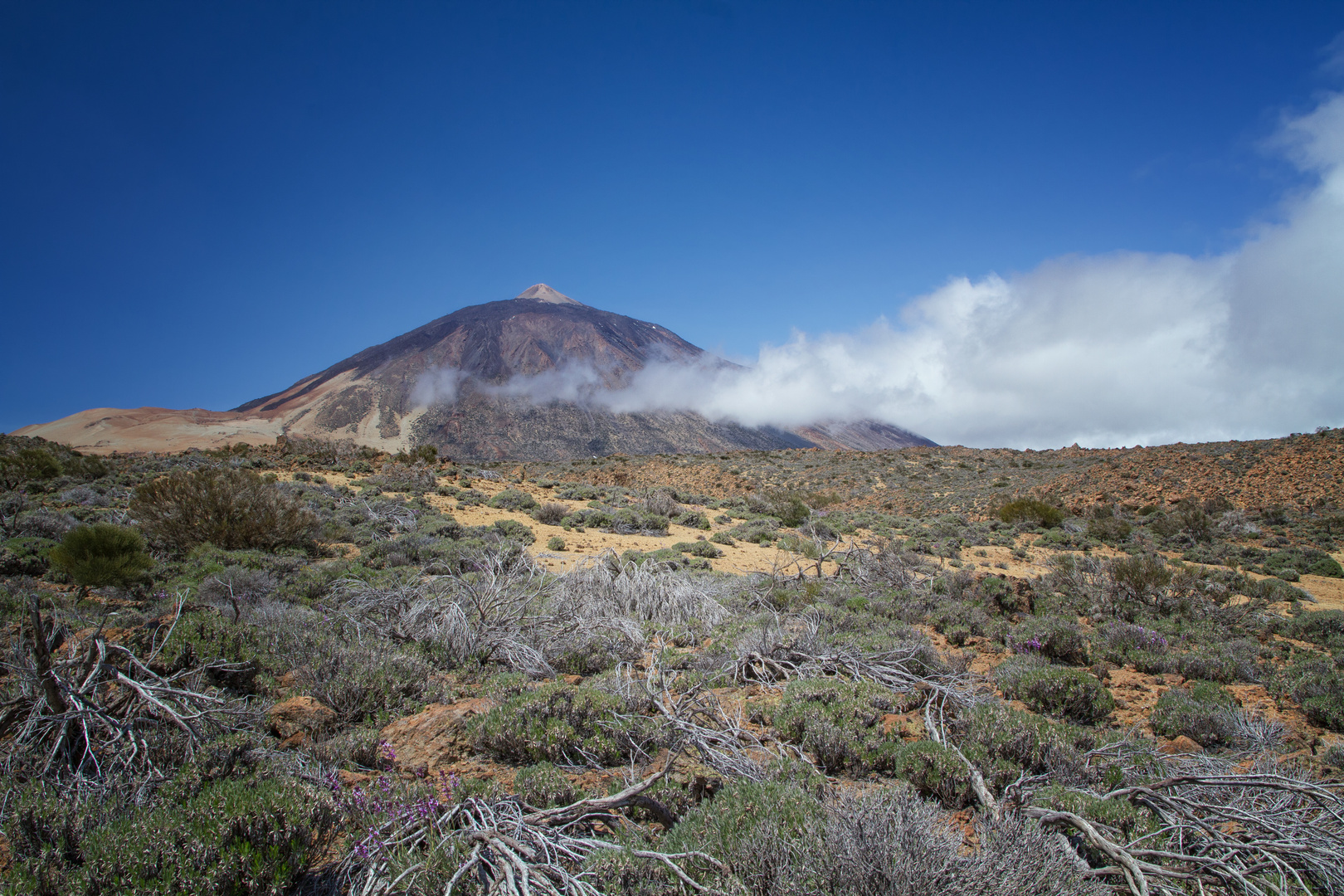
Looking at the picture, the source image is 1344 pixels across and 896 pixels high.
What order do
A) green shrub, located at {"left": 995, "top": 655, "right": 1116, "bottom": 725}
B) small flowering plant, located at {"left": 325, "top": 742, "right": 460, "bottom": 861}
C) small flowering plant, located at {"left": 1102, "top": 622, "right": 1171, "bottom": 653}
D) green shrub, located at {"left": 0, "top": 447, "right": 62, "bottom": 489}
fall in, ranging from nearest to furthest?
1. small flowering plant, located at {"left": 325, "top": 742, "right": 460, "bottom": 861}
2. green shrub, located at {"left": 995, "top": 655, "right": 1116, "bottom": 725}
3. small flowering plant, located at {"left": 1102, "top": 622, "right": 1171, "bottom": 653}
4. green shrub, located at {"left": 0, "top": 447, "right": 62, "bottom": 489}

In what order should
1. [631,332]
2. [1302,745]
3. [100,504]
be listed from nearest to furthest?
[1302,745]
[100,504]
[631,332]

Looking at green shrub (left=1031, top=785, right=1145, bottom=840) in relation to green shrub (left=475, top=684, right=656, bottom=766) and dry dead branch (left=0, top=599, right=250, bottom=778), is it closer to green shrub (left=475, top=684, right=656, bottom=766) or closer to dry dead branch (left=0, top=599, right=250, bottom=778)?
green shrub (left=475, top=684, right=656, bottom=766)

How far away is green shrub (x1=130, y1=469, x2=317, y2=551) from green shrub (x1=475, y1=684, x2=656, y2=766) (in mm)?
6642

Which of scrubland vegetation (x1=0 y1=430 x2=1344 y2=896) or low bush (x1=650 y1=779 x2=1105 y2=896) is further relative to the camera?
scrubland vegetation (x1=0 y1=430 x2=1344 y2=896)

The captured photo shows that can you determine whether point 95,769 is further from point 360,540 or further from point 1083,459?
point 1083,459

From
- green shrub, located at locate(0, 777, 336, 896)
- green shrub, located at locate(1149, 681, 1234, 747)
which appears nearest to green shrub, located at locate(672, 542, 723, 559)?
green shrub, located at locate(1149, 681, 1234, 747)

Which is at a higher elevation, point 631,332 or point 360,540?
point 631,332

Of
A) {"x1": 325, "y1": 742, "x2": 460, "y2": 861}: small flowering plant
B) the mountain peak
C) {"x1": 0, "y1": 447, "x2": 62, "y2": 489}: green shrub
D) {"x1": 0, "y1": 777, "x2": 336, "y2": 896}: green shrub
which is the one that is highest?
the mountain peak

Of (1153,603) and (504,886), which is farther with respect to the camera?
(1153,603)

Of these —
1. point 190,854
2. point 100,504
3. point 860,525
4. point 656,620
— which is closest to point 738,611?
point 656,620

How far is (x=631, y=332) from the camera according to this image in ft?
405

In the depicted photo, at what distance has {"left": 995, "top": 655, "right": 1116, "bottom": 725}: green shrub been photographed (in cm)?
394

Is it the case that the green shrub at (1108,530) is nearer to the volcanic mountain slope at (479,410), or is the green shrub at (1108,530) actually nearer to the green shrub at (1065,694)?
the green shrub at (1065,694)

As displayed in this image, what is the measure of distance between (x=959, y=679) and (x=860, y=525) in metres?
11.3
